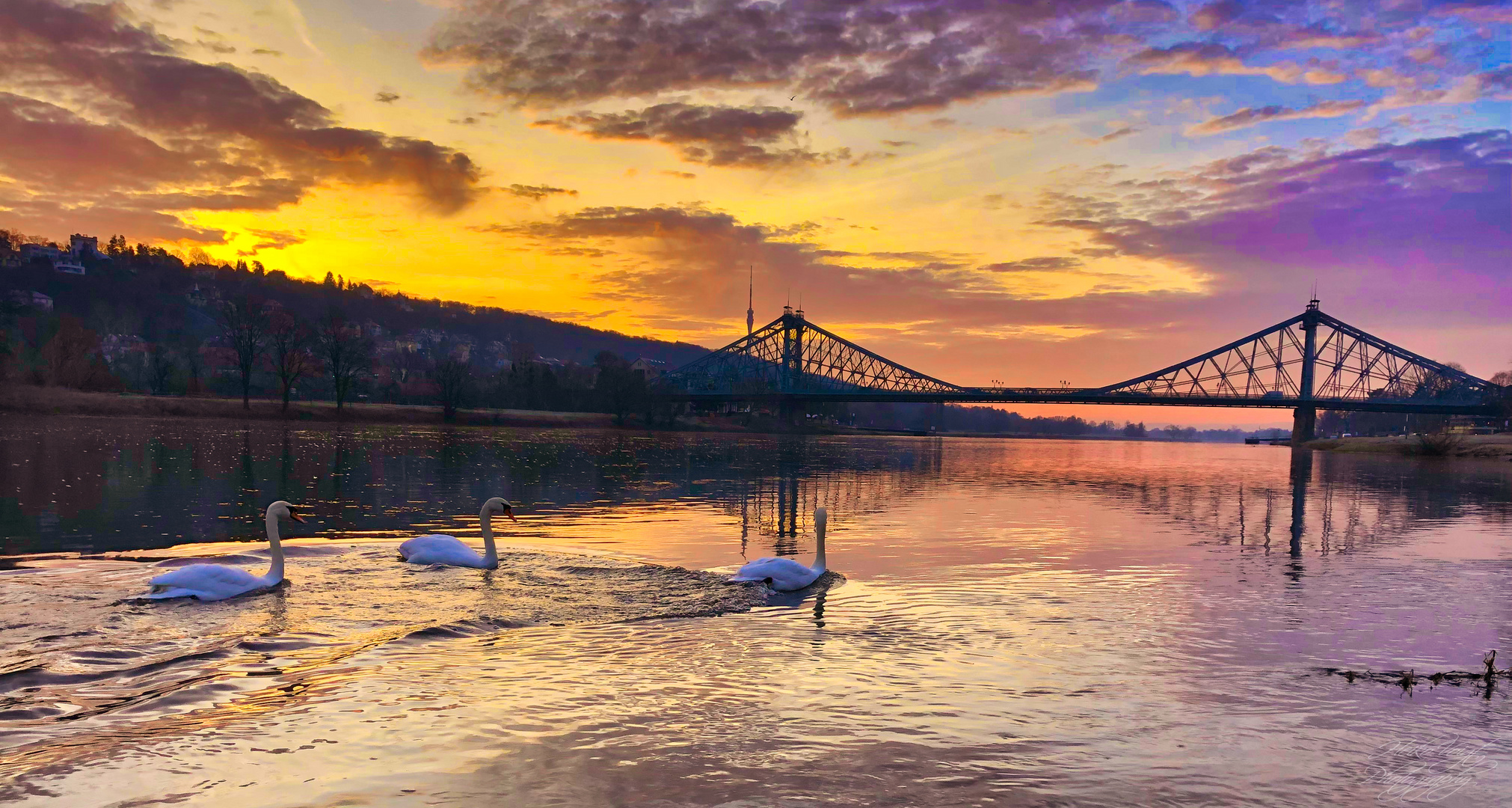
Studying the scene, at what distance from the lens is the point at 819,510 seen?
13.7 meters

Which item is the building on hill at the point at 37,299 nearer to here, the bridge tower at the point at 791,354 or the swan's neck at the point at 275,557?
the bridge tower at the point at 791,354

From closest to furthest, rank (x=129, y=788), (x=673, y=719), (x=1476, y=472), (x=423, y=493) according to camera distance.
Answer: (x=129, y=788) → (x=673, y=719) → (x=423, y=493) → (x=1476, y=472)

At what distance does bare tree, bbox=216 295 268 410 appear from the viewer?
74875 mm

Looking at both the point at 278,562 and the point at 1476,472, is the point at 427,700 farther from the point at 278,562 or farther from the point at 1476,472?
the point at 1476,472

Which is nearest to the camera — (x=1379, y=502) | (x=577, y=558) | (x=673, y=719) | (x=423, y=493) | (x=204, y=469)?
(x=673, y=719)

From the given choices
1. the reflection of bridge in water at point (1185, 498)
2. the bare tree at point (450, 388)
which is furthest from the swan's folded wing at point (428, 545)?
the bare tree at point (450, 388)

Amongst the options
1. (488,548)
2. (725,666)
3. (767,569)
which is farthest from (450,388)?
(725,666)

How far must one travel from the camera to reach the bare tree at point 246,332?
7488 centimetres

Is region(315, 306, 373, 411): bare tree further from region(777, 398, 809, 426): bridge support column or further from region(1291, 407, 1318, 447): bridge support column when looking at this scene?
region(1291, 407, 1318, 447): bridge support column

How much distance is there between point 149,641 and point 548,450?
40.7 m

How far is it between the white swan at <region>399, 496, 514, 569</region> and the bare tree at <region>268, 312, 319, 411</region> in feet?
224

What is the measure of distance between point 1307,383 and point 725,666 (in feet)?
463

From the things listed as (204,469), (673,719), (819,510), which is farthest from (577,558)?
(204,469)

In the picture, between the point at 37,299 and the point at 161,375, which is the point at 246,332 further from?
the point at 37,299
